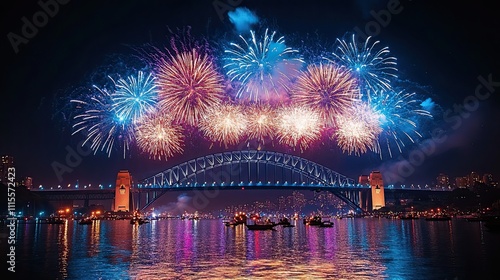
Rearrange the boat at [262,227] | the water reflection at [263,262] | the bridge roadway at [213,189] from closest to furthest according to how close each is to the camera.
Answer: the water reflection at [263,262] < the boat at [262,227] < the bridge roadway at [213,189]

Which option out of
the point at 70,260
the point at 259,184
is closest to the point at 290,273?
the point at 70,260

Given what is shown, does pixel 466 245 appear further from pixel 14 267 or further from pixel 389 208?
pixel 389 208

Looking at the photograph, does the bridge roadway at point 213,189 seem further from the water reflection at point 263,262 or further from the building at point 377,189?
the water reflection at point 263,262

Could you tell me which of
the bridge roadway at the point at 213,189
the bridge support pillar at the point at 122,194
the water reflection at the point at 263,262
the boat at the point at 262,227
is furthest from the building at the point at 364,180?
the water reflection at the point at 263,262

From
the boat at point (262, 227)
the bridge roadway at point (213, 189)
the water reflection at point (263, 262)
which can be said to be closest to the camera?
A: the water reflection at point (263, 262)

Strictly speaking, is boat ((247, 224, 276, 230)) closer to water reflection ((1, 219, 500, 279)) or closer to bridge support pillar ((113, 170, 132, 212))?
water reflection ((1, 219, 500, 279))

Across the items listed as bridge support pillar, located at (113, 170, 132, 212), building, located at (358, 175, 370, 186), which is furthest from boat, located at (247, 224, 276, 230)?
building, located at (358, 175, 370, 186)

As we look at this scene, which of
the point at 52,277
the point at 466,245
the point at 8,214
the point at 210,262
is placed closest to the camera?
the point at 52,277

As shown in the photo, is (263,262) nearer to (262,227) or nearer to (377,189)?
(262,227)
